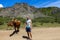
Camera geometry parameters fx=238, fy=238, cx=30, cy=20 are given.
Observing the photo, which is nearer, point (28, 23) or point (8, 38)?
point (28, 23)

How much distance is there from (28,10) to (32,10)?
6.28 feet

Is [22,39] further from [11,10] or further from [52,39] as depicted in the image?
[11,10]

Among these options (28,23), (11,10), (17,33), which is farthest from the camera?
(11,10)

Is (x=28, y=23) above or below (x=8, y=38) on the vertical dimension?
above

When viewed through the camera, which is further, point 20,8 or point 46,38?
point 20,8

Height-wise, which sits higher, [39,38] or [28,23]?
[28,23]

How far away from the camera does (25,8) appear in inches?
4075

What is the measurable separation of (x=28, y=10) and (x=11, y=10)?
26.8 feet

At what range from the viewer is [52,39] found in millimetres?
16641

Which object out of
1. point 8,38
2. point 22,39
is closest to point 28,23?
point 22,39

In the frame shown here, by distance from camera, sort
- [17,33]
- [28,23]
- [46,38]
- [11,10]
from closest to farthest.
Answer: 1. [28,23]
2. [46,38]
3. [17,33]
4. [11,10]

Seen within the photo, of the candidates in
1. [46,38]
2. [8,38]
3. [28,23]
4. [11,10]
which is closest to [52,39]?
[46,38]

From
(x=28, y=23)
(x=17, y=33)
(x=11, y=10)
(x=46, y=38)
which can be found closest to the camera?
(x=28, y=23)

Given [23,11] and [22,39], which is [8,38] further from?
[23,11]
